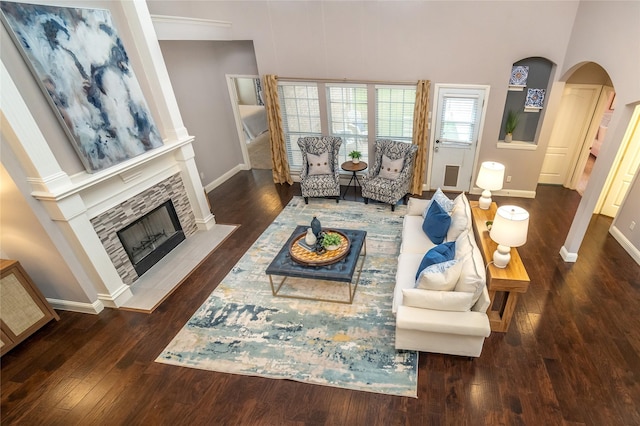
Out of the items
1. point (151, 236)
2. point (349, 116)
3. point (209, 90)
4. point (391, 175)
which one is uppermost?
point (209, 90)

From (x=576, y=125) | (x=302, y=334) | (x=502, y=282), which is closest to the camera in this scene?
(x=502, y=282)

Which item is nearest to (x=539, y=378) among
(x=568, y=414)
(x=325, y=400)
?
(x=568, y=414)

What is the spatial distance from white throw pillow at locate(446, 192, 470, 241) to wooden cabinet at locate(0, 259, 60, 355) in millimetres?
4752

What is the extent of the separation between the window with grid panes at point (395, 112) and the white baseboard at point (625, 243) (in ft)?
10.9

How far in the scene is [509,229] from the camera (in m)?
2.82

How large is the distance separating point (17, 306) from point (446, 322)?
437 centimetres

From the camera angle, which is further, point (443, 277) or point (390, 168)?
point (390, 168)

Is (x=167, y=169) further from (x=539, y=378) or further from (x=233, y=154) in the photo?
(x=539, y=378)

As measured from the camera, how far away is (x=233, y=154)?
7.51 m

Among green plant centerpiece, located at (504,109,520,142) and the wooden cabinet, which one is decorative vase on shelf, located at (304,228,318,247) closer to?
the wooden cabinet

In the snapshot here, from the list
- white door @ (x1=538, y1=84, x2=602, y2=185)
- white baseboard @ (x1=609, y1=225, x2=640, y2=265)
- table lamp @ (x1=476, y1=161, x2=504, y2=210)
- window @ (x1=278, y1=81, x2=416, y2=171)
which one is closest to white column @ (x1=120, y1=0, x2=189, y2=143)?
window @ (x1=278, y1=81, x2=416, y2=171)

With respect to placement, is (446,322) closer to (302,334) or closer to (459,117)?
(302,334)

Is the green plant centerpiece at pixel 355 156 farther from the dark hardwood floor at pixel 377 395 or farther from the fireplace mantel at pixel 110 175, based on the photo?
the dark hardwood floor at pixel 377 395

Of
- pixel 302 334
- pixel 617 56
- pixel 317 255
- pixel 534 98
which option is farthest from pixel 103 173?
pixel 534 98
